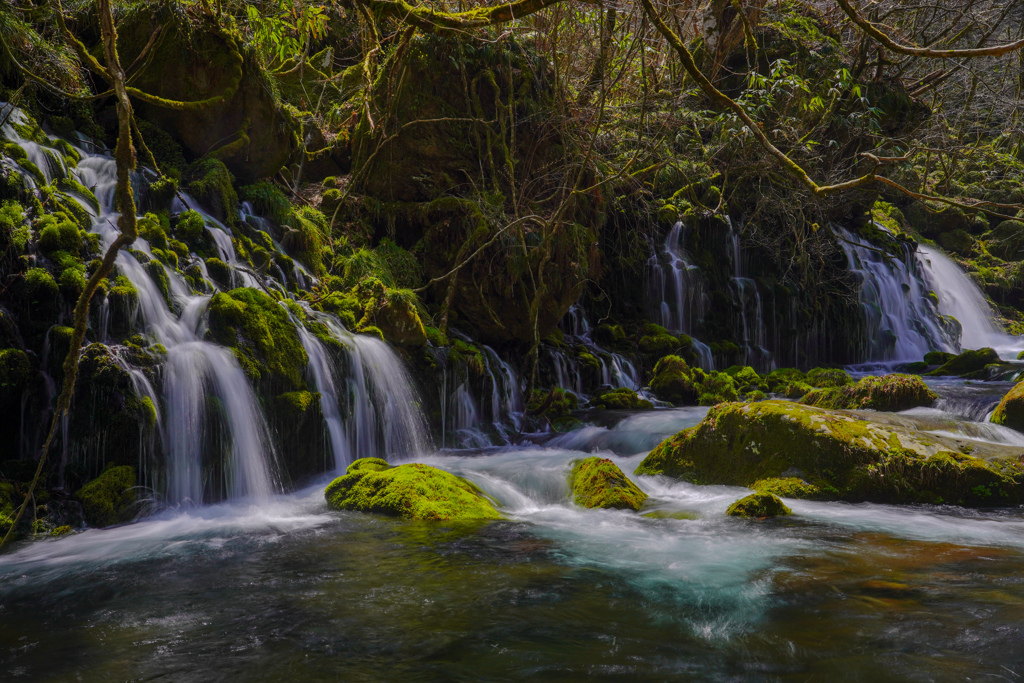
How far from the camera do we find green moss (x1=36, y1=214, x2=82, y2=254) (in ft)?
19.4

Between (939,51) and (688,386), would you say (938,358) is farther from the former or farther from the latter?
(939,51)

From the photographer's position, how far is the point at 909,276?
18281 mm

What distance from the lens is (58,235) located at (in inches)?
235

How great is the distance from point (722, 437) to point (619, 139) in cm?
661

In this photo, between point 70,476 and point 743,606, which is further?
point 70,476

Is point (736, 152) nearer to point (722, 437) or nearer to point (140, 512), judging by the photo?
point (722, 437)

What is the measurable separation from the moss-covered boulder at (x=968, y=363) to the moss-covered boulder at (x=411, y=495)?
496 inches

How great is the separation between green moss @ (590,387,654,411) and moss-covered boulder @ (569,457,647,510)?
5.05 meters

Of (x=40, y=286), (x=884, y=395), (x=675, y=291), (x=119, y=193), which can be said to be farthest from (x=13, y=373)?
(x=675, y=291)

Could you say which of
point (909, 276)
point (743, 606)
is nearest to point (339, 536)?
point (743, 606)

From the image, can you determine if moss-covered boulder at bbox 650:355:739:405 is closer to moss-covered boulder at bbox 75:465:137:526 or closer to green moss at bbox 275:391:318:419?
green moss at bbox 275:391:318:419

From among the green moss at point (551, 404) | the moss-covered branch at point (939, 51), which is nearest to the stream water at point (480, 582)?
the moss-covered branch at point (939, 51)

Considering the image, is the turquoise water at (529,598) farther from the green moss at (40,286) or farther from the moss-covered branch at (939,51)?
the moss-covered branch at (939,51)

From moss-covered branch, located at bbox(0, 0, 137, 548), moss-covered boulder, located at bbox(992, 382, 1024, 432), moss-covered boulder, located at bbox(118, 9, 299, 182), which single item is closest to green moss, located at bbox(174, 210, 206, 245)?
moss-covered boulder, located at bbox(118, 9, 299, 182)
